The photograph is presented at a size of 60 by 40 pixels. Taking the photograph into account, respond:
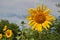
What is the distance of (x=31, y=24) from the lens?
10.6ft

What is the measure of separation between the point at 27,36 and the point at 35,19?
1462mm

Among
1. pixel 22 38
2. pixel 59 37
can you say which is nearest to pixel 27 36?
pixel 22 38

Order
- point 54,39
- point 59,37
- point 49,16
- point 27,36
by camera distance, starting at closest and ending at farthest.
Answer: point 49,16, point 27,36, point 54,39, point 59,37

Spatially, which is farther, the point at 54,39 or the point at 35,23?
the point at 54,39

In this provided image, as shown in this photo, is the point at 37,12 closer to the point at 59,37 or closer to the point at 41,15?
the point at 41,15

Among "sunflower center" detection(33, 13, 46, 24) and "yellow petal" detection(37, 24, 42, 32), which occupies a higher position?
"sunflower center" detection(33, 13, 46, 24)

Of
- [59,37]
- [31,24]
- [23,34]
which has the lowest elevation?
[59,37]

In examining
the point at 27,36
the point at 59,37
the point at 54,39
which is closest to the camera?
the point at 27,36

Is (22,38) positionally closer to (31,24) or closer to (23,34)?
(23,34)

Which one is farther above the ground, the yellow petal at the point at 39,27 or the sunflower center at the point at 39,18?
the sunflower center at the point at 39,18

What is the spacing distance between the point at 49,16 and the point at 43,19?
5.2 inches

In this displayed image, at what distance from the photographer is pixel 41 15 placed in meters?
3.21

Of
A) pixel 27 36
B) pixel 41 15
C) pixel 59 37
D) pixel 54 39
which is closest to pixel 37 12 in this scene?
pixel 41 15

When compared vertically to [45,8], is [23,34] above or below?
below
